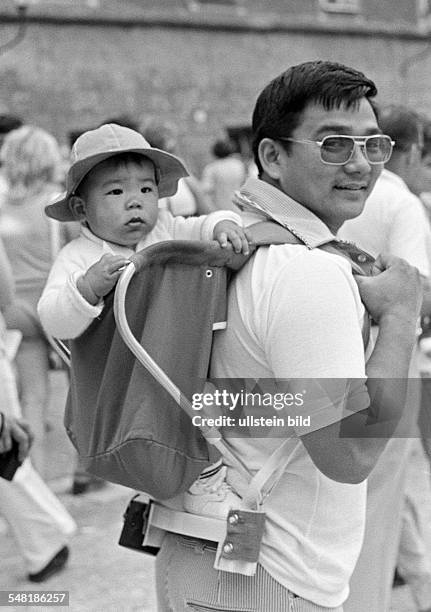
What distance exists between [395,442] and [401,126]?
3.83ft

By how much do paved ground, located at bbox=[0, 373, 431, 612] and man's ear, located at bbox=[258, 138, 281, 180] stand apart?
203 centimetres

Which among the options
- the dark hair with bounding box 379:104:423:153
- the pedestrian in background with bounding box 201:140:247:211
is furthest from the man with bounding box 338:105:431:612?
the pedestrian in background with bounding box 201:140:247:211

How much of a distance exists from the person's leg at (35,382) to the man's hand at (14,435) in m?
1.96

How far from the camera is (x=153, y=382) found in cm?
171

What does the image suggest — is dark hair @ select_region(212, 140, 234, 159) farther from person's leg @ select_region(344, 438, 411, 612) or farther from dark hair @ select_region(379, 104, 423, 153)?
person's leg @ select_region(344, 438, 411, 612)

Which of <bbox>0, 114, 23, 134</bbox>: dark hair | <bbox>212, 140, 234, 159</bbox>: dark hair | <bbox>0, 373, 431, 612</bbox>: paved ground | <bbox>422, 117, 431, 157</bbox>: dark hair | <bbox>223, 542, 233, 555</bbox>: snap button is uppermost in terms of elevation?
<bbox>422, 117, 431, 157</bbox>: dark hair

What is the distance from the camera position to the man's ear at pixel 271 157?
1975mm

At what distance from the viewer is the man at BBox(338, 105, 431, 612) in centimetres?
304

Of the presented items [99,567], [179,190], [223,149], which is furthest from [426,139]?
[223,149]

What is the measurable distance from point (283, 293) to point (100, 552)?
9.67 ft

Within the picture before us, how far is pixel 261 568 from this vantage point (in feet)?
5.94

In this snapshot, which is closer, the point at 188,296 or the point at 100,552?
the point at 188,296

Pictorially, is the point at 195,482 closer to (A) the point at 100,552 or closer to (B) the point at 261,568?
(B) the point at 261,568

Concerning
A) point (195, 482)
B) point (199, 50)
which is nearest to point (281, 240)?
point (195, 482)
